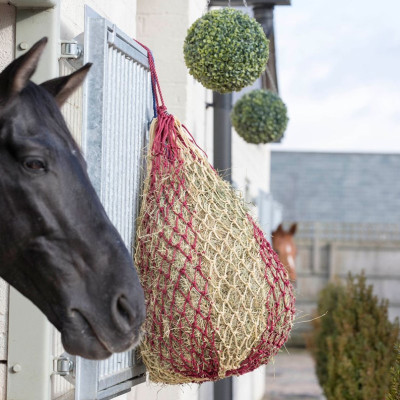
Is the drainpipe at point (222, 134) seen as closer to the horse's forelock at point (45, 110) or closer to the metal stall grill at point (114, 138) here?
the metal stall grill at point (114, 138)

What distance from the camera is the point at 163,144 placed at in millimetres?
2984

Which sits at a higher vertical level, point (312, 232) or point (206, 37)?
point (206, 37)

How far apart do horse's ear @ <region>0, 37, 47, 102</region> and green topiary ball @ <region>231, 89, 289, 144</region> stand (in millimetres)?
3843

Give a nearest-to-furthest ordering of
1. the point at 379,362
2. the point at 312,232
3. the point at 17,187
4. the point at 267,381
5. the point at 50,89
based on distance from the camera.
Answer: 1. the point at 17,187
2. the point at 50,89
3. the point at 379,362
4. the point at 267,381
5. the point at 312,232

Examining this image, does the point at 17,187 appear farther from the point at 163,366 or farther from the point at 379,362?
the point at 379,362

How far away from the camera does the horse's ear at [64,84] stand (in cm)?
223

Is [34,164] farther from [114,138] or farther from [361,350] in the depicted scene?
[361,350]

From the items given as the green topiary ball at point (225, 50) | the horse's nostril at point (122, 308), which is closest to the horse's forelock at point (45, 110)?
the horse's nostril at point (122, 308)

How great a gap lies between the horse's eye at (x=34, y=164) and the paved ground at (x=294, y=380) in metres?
8.21

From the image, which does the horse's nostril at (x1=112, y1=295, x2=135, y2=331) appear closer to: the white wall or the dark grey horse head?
the dark grey horse head

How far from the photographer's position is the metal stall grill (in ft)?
8.99

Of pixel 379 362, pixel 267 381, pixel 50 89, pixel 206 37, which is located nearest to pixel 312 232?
pixel 267 381

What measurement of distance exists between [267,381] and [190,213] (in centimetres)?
1188

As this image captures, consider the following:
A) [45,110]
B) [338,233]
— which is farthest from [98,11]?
[338,233]
